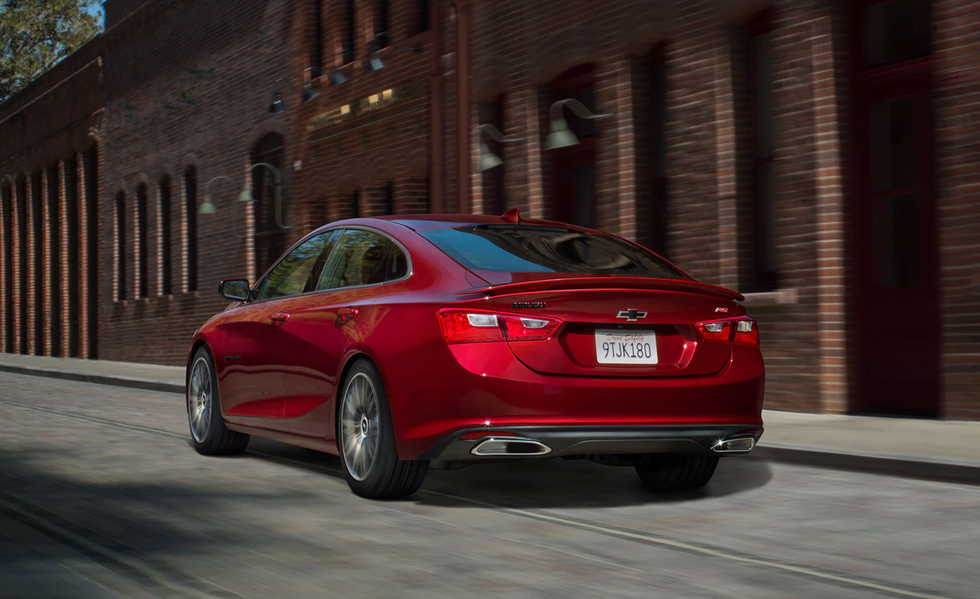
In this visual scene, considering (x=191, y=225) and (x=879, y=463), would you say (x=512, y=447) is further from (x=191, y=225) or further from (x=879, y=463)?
(x=191, y=225)

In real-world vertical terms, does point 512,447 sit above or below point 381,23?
below

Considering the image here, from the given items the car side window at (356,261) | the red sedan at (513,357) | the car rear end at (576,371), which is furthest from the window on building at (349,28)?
the car rear end at (576,371)

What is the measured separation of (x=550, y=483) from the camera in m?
7.71

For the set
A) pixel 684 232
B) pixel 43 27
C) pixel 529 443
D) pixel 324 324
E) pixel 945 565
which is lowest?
pixel 945 565

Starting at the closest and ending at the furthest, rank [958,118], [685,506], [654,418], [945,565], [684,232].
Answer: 1. [945,565]
2. [654,418]
3. [685,506]
4. [958,118]
5. [684,232]

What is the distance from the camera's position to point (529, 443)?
612 centimetres

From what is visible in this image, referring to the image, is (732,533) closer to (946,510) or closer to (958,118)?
(946,510)

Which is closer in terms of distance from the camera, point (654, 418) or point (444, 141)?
point (654, 418)

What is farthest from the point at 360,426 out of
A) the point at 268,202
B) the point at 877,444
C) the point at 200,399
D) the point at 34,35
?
the point at 34,35

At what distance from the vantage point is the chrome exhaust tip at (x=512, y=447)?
20.0 ft

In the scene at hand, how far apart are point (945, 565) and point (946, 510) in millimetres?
1507

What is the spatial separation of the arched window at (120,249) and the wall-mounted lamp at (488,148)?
16.3 metres

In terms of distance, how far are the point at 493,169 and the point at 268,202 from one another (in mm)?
7881

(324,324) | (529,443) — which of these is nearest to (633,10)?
(324,324)
